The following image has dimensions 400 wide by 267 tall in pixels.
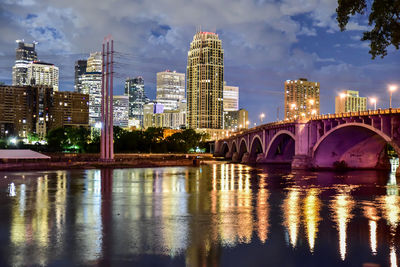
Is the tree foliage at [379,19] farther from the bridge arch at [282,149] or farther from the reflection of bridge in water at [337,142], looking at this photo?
the bridge arch at [282,149]

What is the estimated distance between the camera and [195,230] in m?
20.8

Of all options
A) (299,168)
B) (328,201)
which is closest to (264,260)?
(328,201)

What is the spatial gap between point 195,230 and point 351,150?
6688 cm

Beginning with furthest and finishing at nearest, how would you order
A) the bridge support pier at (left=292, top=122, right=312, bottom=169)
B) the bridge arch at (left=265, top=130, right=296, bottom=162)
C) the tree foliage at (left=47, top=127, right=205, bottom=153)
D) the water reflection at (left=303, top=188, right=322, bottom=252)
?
1. the tree foliage at (left=47, top=127, right=205, bottom=153)
2. the bridge arch at (left=265, top=130, right=296, bottom=162)
3. the bridge support pier at (left=292, top=122, right=312, bottom=169)
4. the water reflection at (left=303, top=188, right=322, bottom=252)

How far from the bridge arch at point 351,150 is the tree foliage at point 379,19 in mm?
49809

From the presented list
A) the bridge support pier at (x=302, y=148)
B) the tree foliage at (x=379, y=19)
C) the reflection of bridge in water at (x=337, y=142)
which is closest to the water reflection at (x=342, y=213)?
the tree foliage at (x=379, y=19)

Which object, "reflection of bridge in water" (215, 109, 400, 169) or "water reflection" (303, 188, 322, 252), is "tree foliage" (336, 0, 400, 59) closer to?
"water reflection" (303, 188, 322, 252)

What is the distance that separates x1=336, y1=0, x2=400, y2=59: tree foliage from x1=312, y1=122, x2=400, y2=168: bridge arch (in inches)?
1961

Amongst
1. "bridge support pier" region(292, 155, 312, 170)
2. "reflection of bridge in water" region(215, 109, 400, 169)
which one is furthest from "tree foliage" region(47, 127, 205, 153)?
"bridge support pier" region(292, 155, 312, 170)

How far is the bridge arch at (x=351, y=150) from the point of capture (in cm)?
7712

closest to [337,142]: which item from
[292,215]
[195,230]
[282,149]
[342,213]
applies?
[282,149]

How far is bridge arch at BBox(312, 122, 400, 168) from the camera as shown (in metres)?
77.1

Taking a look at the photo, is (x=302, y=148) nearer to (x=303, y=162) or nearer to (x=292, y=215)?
(x=303, y=162)

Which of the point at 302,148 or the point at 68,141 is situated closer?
the point at 302,148
